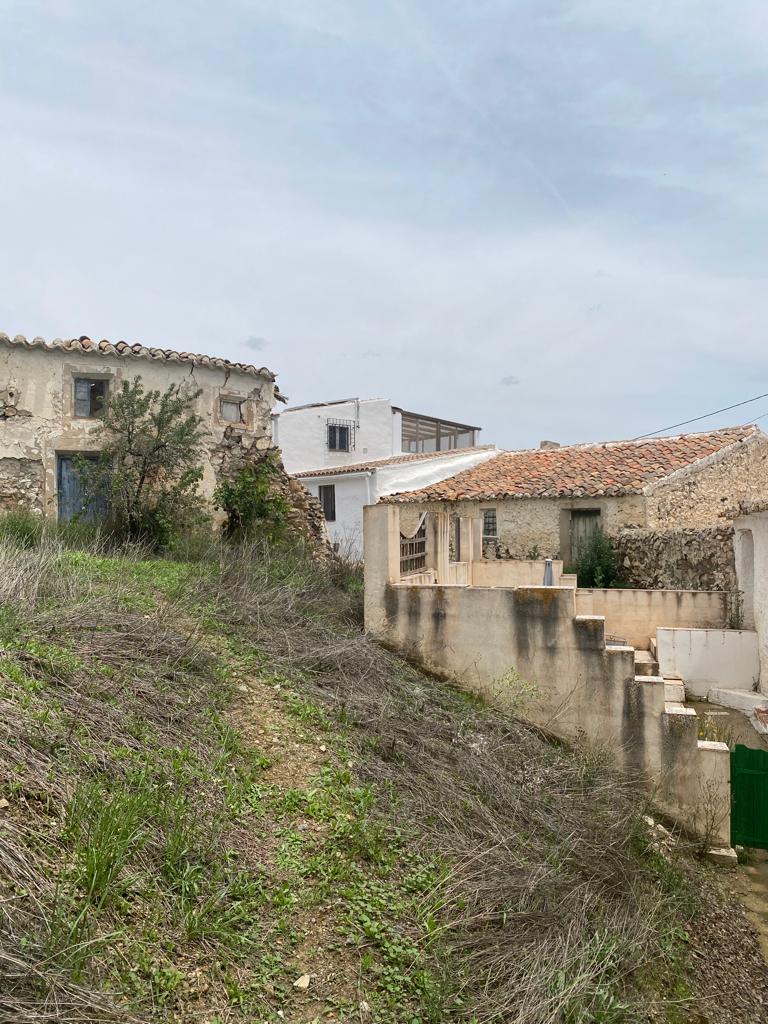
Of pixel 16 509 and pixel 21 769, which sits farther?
pixel 16 509

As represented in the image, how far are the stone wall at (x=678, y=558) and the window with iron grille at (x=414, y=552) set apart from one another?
17.0 ft

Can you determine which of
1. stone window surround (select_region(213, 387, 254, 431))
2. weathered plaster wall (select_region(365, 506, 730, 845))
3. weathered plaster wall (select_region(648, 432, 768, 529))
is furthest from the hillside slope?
weathered plaster wall (select_region(648, 432, 768, 529))

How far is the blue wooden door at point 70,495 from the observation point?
40.7 feet

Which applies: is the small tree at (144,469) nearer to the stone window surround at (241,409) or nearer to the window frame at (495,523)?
the stone window surround at (241,409)

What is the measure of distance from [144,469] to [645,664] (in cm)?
877

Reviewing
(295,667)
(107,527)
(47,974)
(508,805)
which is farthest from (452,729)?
(107,527)

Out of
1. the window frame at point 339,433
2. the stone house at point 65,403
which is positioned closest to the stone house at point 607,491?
the stone house at point 65,403

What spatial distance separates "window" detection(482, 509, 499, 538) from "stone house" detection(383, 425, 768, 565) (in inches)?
0.7

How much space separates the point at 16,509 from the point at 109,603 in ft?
19.5

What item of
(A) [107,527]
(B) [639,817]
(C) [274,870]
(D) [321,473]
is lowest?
(B) [639,817]

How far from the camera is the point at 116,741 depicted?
15.8ft

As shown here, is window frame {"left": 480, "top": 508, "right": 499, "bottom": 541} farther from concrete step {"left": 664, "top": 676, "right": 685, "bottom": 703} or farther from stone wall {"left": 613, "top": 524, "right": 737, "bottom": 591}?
concrete step {"left": 664, "top": 676, "right": 685, "bottom": 703}

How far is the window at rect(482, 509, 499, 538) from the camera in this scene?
19.0m

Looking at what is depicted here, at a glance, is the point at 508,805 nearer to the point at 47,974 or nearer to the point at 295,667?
the point at 295,667
